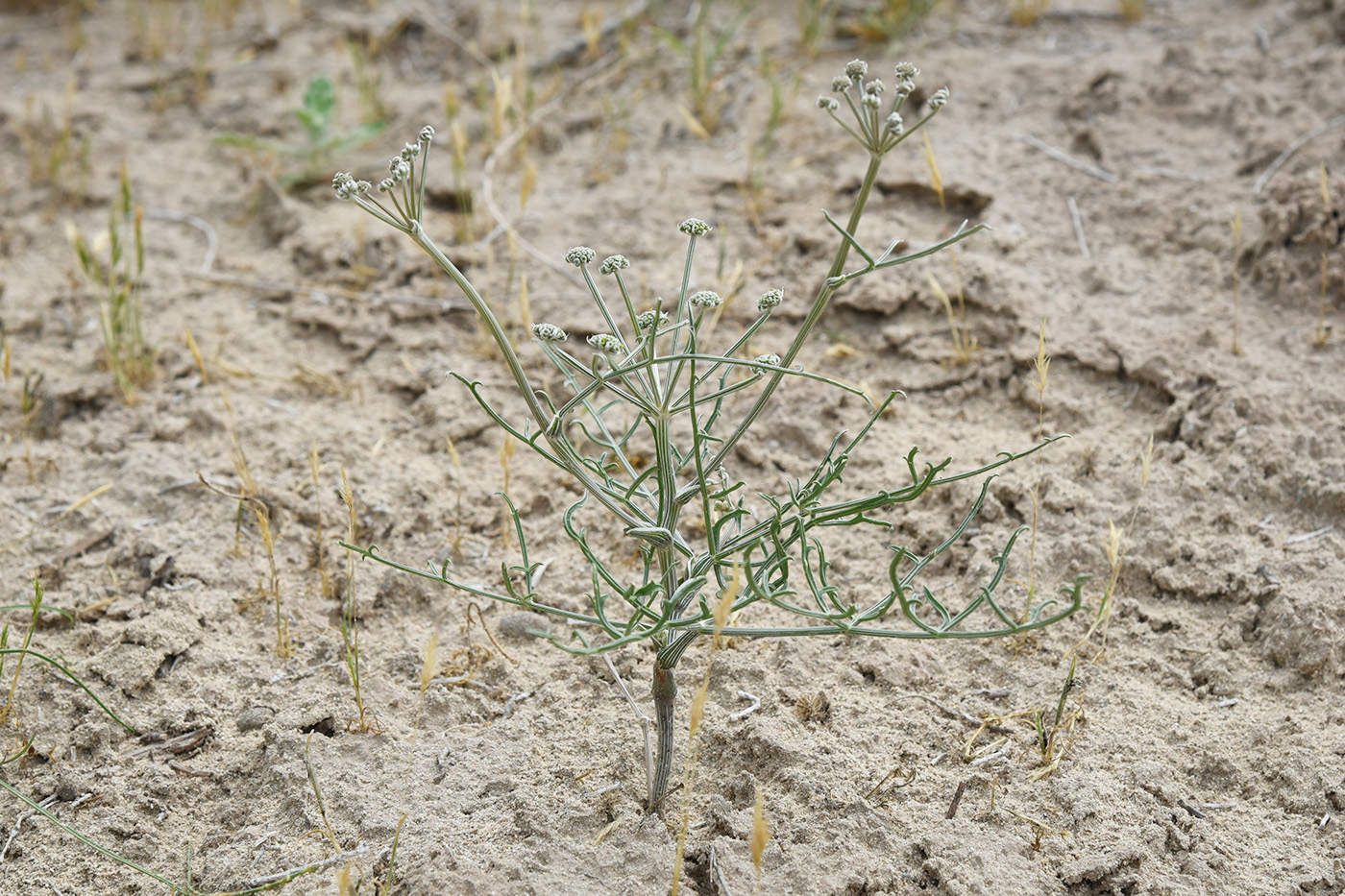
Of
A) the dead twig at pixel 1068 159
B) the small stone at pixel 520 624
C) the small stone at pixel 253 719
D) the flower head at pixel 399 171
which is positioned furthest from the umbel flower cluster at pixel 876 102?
the dead twig at pixel 1068 159

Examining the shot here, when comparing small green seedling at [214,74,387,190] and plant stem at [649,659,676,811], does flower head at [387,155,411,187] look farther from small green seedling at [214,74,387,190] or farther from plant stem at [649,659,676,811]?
small green seedling at [214,74,387,190]

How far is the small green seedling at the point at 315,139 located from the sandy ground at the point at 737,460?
0.06 metres

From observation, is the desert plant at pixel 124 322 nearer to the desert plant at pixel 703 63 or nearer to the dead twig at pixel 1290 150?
the desert plant at pixel 703 63

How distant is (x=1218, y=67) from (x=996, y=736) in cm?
267

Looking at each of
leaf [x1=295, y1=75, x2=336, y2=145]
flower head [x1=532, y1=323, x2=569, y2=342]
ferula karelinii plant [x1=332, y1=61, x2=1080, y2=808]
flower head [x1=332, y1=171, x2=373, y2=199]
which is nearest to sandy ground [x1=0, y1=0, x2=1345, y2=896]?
leaf [x1=295, y1=75, x2=336, y2=145]

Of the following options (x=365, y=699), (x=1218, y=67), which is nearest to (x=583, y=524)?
(x=365, y=699)

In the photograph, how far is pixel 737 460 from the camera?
265 centimetres

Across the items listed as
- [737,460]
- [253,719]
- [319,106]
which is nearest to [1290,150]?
[737,460]

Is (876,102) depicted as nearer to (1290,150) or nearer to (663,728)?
(663,728)

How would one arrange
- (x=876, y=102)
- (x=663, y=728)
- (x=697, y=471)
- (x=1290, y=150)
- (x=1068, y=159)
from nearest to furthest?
(x=876, y=102)
(x=697, y=471)
(x=663, y=728)
(x=1290, y=150)
(x=1068, y=159)

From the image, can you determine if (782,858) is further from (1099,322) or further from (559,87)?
(559,87)

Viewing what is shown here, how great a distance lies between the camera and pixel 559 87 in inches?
157

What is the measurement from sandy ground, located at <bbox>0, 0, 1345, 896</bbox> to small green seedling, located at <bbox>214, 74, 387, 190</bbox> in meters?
0.06

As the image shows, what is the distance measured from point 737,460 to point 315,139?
6.45ft
